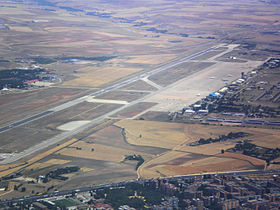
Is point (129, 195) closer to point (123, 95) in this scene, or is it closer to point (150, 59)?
point (123, 95)

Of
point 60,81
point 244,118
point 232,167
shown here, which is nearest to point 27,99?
point 60,81

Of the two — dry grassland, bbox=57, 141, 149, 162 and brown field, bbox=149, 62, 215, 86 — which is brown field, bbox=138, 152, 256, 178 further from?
brown field, bbox=149, 62, 215, 86

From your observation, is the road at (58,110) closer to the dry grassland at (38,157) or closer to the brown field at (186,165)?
the dry grassland at (38,157)

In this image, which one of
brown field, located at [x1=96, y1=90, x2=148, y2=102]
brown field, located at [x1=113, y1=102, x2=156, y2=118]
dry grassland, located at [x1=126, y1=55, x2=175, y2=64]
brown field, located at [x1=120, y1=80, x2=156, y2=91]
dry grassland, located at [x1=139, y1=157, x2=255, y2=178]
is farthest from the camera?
dry grassland, located at [x1=126, y1=55, x2=175, y2=64]

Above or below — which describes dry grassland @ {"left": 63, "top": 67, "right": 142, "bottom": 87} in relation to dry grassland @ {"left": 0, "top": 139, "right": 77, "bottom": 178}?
above

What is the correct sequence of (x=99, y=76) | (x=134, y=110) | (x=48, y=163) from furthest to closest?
(x=99, y=76)
(x=134, y=110)
(x=48, y=163)

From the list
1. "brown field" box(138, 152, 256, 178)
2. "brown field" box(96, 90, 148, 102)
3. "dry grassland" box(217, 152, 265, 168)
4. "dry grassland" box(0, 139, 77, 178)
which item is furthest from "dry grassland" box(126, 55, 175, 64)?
"brown field" box(138, 152, 256, 178)

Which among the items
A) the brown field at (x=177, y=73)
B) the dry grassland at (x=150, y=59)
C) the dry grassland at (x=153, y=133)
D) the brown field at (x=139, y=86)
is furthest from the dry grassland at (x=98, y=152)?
the dry grassland at (x=150, y=59)

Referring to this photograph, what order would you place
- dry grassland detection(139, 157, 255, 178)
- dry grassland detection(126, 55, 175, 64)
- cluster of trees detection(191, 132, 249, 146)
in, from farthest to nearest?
dry grassland detection(126, 55, 175, 64), cluster of trees detection(191, 132, 249, 146), dry grassland detection(139, 157, 255, 178)

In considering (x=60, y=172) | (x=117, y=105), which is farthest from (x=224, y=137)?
(x=117, y=105)

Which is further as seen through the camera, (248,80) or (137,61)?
(137,61)

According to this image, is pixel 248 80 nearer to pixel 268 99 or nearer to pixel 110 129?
pixel 268 99
